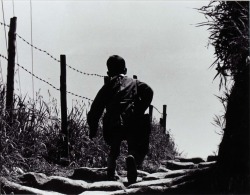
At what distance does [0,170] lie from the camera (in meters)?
5.36

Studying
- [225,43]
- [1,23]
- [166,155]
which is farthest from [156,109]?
[225,43]

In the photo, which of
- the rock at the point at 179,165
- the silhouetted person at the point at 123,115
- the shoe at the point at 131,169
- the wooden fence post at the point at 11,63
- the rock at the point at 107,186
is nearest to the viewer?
the rock at the point at 107,186

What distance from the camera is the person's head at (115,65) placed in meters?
6.64

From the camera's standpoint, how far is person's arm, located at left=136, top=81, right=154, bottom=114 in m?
6.47

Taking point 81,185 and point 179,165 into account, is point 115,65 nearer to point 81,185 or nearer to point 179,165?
point 81,185

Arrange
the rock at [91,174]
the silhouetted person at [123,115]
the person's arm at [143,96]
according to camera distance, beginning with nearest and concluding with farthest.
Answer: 1. the silhouetted person at [123,115]
2. the person's arm at [143,96]
3. the rock at [91,174]

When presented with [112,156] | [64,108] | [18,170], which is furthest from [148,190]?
[64,108]

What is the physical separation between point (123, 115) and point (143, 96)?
41 centimetres

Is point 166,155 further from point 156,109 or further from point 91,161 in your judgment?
point 91,161

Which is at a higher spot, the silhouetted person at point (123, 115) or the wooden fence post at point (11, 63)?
the wooden fence post at point (11, 63)

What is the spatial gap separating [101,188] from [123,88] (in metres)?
1.35

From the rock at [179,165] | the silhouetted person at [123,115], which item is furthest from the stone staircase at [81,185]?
the rock at [179,165]

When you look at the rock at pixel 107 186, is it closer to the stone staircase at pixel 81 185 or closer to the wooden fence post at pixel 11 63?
the stone staircase at pixel 81 185

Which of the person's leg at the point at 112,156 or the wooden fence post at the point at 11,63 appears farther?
the wooden fence post at the point at 11,63
